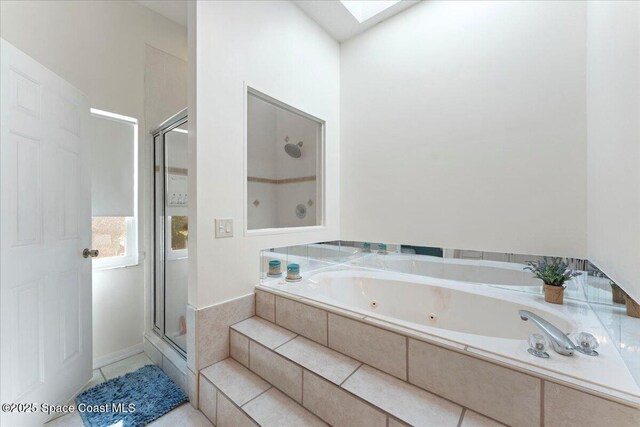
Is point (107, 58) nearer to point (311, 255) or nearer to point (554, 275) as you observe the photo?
point (311, 255)

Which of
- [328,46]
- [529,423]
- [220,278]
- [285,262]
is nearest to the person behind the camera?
[529,423]

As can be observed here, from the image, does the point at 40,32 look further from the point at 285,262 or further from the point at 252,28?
the point at 285,262

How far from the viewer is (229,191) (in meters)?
1.51

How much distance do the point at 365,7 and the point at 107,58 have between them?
217cm

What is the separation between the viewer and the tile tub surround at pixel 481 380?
76 cm

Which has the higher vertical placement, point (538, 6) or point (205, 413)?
point (538, 6)

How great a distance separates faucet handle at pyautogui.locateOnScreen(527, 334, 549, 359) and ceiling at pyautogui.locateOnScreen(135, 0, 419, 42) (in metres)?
2.36

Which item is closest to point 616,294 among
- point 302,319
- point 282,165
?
point 302,319

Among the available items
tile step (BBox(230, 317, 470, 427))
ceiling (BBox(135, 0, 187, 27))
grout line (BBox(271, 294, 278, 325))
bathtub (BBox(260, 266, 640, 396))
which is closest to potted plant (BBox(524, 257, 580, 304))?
bathtub (BBox(260, 266, 640, 396))

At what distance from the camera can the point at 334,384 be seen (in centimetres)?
101

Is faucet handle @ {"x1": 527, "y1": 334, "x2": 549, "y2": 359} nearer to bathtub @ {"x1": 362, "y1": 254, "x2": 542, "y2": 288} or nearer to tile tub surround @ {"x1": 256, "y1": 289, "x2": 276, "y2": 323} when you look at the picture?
bathtub @ {"x1": 362, "y1": 254, "x2": 542, "y2": 288}

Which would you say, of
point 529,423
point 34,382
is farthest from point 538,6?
point 34,382

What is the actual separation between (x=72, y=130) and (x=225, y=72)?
1.06m

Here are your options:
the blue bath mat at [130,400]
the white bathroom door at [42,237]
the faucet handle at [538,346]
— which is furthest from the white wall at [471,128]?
the white bathroom door at [42,237]
